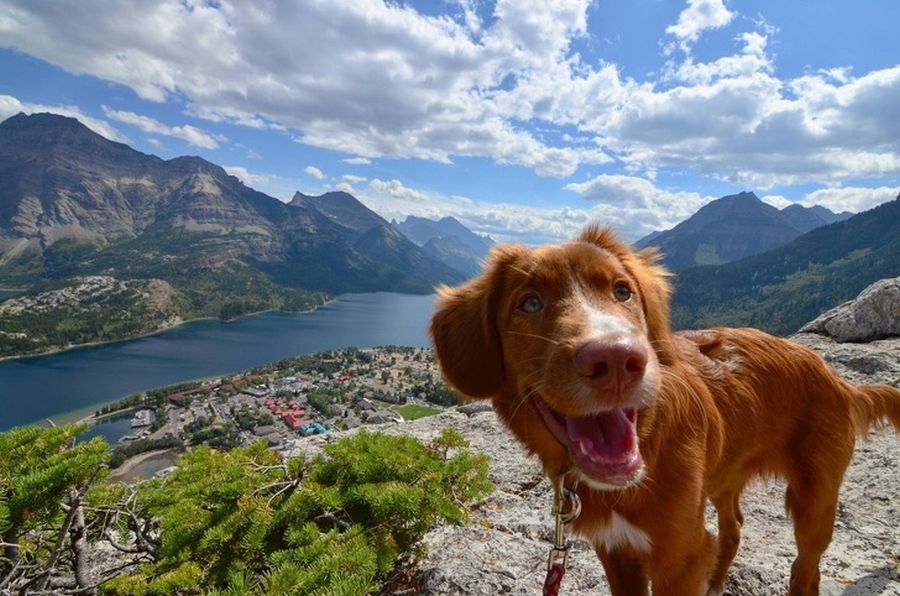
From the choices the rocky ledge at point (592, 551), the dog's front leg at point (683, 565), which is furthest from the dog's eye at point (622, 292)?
the dog's front leg at point (683, 565)

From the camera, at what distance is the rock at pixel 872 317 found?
32.3 ft

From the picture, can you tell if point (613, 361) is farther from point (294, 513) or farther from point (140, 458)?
point (140, 458)

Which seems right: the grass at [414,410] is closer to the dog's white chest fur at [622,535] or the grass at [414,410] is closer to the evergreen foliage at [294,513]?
the evergreen foliage at [294,513]

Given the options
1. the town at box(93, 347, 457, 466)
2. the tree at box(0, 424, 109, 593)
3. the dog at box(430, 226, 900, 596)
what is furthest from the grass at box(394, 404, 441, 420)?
the dog at box(430, 226, 900, 596)

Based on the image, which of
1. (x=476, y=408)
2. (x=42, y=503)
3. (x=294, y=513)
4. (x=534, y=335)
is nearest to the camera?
(x=534, y=335)

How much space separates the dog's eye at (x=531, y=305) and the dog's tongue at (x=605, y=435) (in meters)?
0.64

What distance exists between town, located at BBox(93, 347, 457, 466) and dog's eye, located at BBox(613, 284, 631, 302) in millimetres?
62471

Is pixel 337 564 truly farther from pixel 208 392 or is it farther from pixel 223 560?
pixel 208 392

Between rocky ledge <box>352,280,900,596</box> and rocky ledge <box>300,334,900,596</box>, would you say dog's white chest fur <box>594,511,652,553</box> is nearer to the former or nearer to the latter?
rocky ledge <box>300,334,900,596</box>

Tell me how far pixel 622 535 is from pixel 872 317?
1080 centimetres

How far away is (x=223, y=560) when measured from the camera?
10.4 ft

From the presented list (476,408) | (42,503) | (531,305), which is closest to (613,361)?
(531,305)

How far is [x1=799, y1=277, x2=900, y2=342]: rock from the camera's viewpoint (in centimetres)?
985

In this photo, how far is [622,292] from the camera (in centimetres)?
293
